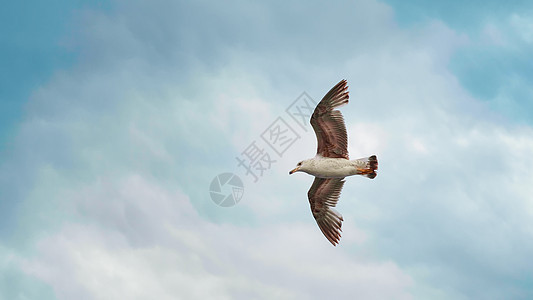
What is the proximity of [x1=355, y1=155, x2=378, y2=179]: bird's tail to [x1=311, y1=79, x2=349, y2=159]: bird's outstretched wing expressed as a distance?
75 centimetres

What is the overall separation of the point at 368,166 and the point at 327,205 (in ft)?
13.0

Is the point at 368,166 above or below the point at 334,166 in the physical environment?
above

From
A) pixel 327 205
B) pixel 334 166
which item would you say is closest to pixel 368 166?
pixel 334 166

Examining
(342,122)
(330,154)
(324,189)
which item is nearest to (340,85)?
(342,122)

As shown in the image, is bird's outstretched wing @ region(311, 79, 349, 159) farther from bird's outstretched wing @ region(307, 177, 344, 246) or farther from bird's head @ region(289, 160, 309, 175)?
bird's outstretched wing @ region(307, 177, 344, 246)

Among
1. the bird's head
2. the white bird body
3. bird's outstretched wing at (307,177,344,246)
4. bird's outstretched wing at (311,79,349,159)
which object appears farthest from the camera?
bird's outstretched wing at (307,177,344,246)

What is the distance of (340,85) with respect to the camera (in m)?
23.9

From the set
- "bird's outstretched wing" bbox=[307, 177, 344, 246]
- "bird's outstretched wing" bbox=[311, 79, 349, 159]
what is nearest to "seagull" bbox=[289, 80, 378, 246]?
"bird's outstretched wing" bbox=[311, 79, 349, 159]

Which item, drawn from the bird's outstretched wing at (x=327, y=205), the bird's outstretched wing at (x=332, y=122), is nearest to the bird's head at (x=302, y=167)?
the bird's outstretched wing at (x=332, y=122)

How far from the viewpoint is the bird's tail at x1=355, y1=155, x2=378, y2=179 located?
951 inches

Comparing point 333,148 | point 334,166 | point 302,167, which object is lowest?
point 302,167

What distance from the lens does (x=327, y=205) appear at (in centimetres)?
2723

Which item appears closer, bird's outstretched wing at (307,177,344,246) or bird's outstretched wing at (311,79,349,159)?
bird's outstretched wing at (311,79,349,159)

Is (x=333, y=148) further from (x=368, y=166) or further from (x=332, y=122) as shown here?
(x=368, y=166)
